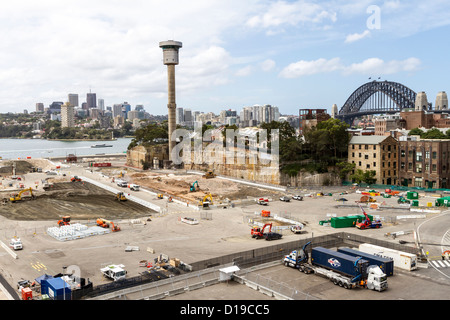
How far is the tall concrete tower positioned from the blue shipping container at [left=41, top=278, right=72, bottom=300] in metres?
83.1

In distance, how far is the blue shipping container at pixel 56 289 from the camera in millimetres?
22094

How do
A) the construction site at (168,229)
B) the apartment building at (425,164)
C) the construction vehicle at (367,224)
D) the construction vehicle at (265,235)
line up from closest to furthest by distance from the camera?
1. the construction site at (168,229)
2. the construction vehicle at (265,235)
3. the construction vehicle at (367,224)
4. the apartment building at (425,164)

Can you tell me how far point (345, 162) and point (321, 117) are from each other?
65.1 meters

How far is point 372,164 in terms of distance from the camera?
6856 cm

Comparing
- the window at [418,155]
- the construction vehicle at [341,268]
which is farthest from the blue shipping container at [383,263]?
the window at [418,155]

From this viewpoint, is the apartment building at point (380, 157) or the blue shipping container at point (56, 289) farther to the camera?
the apartment building at point (380, 157)

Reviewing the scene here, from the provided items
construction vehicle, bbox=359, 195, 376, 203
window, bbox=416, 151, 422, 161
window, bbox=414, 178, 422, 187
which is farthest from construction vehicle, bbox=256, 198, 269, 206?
window, bbox=416, 151, 422, 161

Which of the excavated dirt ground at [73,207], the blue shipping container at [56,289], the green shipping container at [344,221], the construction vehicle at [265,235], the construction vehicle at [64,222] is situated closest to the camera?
the blue shipping container at [56,289]

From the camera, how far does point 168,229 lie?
138ft

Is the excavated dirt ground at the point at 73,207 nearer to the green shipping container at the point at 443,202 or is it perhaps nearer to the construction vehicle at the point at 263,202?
the construction vehicle at the point at 263,202

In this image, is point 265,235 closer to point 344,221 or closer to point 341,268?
point 344,221
